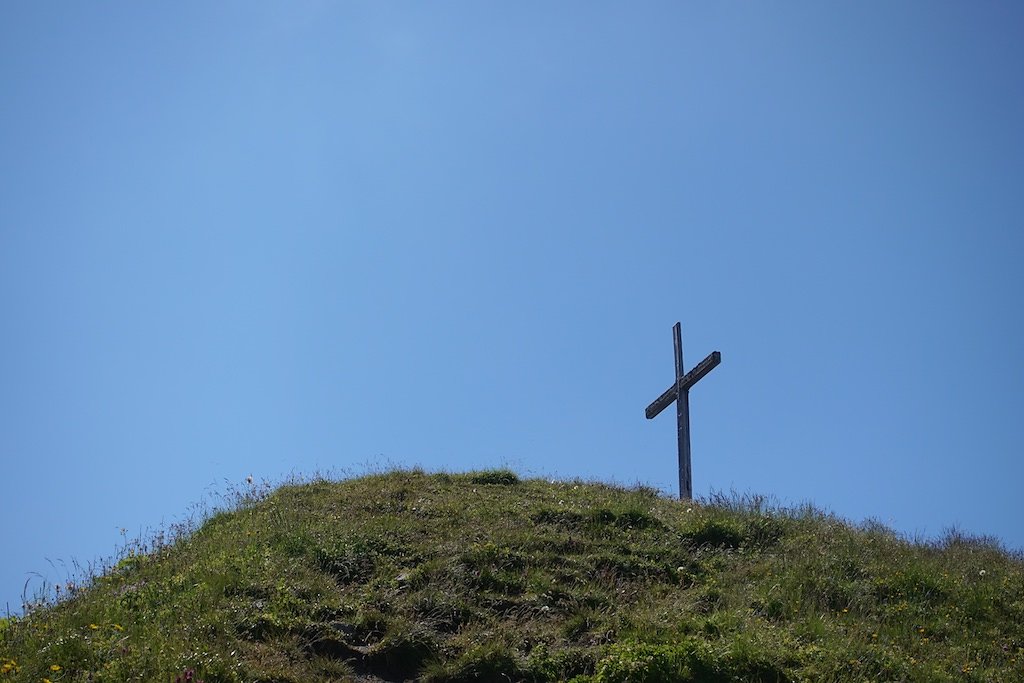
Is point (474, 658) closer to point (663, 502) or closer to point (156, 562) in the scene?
point (156, 562)

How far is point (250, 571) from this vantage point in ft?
36.8

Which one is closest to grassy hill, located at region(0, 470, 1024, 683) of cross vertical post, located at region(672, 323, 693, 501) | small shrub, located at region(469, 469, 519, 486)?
small shrub, located at region(469, 469, 519, 486)

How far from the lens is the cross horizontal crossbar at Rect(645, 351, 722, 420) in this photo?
18.0 meters

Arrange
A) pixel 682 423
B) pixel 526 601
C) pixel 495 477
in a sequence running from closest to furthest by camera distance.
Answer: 1. pixel 526 601
2. pixel 495 477
3. pixel 682 423

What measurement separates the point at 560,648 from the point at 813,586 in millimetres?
3854

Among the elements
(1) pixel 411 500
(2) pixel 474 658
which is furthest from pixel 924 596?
(1) pixel 411 500

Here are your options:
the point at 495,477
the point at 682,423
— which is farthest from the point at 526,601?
the point at 682,423

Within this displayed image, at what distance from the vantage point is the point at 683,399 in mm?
18281

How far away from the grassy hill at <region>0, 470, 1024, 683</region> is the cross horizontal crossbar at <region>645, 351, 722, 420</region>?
3600 mm

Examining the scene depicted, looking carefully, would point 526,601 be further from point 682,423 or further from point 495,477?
point 682,423

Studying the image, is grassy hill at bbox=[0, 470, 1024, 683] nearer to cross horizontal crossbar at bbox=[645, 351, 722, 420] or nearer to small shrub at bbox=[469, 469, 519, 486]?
small shrub at bbox=[469, 469, 519, 486]

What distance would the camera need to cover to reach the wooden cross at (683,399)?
693 inches

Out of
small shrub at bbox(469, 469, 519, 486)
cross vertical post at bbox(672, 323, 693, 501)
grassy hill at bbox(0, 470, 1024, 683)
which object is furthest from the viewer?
cross vertical post at bbox(672, 323, 693, 501)

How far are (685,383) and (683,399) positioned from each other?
32 centimetres
